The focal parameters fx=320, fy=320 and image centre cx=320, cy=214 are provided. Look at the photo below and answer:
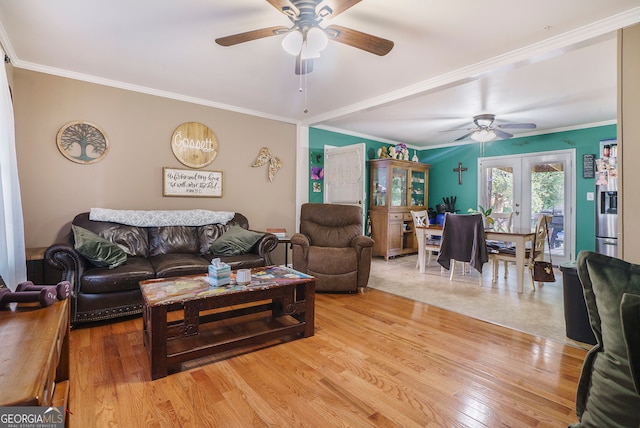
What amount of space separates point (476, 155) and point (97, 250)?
6258 millimetres

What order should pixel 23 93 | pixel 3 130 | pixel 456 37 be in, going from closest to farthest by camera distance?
pixel 3 130 → pixel 456 37 → pixel 23 93

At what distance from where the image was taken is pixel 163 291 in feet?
6.81

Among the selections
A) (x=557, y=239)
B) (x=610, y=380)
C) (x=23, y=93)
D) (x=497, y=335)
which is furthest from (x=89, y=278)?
(x=557, y=239)

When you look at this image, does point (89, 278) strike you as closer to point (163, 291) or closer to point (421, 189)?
point (163, 291)

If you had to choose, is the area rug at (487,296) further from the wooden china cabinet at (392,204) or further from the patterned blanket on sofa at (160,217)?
the patterned blanket on sofa at (160,217)

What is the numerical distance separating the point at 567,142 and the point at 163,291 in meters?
6.13

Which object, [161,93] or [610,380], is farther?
[161,93]

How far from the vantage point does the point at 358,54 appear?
2781 mm

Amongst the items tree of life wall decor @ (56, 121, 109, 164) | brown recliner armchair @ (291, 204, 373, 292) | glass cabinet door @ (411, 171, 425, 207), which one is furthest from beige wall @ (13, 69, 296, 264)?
glass cabinet door @ (411, 171, 425, 207)

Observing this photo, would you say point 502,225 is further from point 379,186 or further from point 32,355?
point 32,355

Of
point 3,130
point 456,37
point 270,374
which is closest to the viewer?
point 270,374

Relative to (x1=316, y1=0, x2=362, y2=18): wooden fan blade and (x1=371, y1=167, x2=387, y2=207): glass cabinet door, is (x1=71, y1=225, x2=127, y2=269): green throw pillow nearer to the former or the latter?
(x1=316, y1=0, x2=362, y2=18): wooden fan blade

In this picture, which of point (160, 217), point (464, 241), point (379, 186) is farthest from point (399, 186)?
point (160, 217)

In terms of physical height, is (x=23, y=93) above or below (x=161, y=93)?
below
